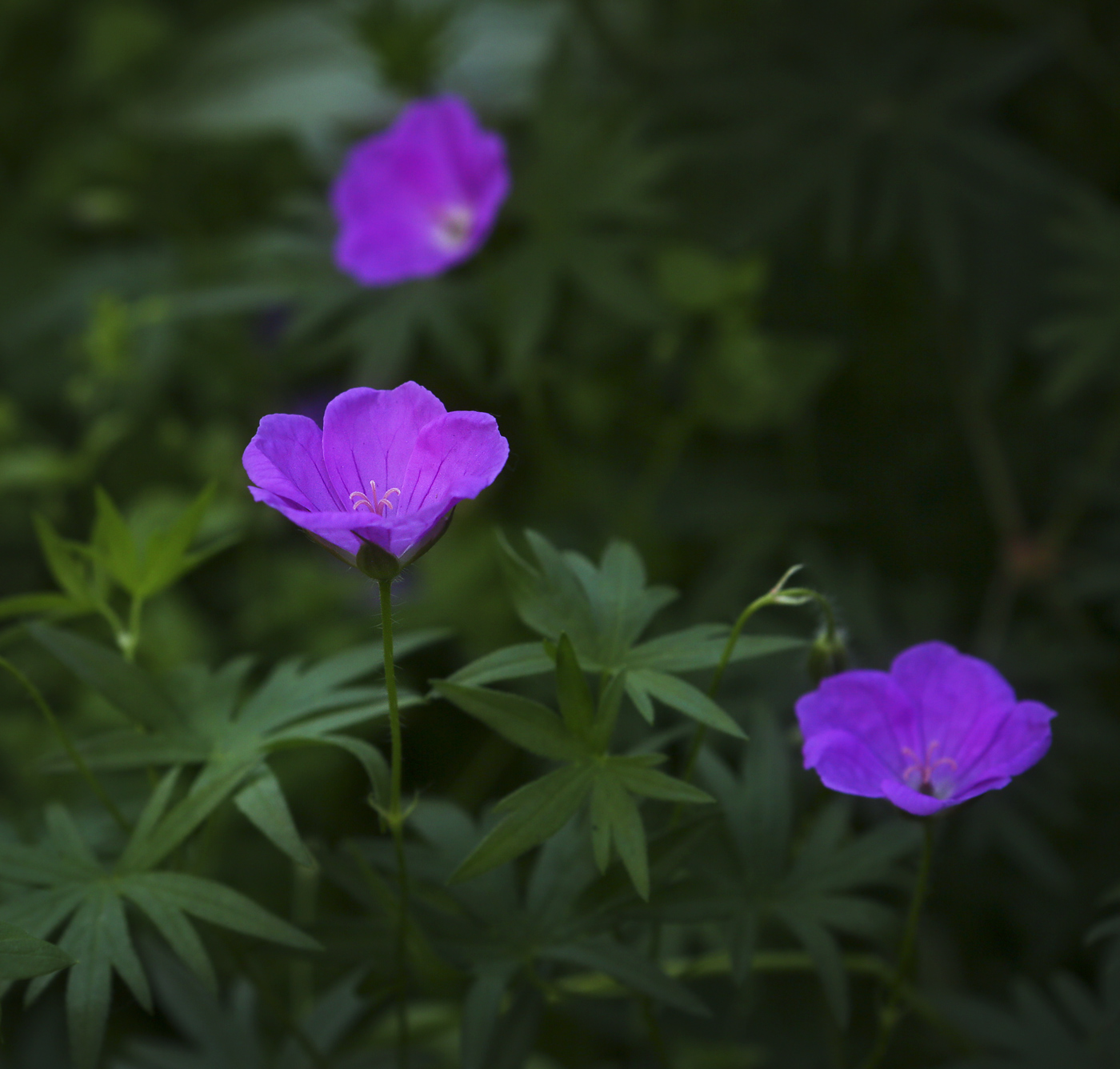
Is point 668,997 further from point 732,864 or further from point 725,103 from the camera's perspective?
point 725,103

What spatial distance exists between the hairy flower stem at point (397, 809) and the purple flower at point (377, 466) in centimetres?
4

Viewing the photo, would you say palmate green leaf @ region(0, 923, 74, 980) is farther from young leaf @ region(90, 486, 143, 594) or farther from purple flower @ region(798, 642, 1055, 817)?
purple flower @ region(798, 642, 1055, 817)

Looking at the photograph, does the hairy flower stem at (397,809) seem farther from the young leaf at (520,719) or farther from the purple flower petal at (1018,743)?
the purple flower petal at (1018,743)

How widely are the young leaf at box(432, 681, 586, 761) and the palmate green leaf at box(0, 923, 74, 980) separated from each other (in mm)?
280

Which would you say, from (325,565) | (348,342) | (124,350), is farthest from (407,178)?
(325,565)

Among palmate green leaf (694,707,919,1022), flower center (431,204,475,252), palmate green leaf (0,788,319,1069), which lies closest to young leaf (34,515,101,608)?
palmate green leaf (0,788,319,1069)

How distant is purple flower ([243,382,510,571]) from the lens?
0.73m

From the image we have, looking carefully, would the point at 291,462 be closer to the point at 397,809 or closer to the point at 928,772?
the point at 397,809

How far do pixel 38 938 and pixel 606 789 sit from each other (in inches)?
14.5

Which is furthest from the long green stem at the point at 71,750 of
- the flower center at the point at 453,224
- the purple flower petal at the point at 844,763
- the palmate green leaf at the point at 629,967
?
the flower center at the point at 453,224

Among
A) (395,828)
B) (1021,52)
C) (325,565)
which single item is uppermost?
(1021,52)

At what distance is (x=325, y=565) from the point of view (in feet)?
6.68

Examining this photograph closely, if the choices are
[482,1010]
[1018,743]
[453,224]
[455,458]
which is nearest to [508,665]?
[455,458]

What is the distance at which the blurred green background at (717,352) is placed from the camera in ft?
5.28
